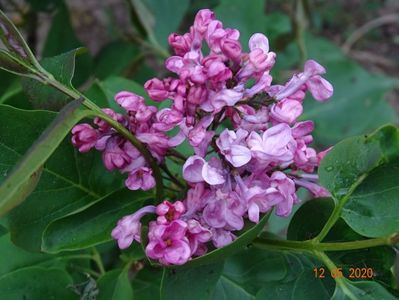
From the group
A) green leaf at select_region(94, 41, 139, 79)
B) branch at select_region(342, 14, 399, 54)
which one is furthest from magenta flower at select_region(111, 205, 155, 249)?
branch at select_region(342, 14, 399, 54)

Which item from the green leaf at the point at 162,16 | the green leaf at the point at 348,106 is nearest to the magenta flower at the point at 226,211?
the green leaf at the point at 162,16

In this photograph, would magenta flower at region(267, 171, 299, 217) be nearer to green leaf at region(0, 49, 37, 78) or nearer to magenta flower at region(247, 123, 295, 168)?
magenta flower at region(247, 123, 295, 168)

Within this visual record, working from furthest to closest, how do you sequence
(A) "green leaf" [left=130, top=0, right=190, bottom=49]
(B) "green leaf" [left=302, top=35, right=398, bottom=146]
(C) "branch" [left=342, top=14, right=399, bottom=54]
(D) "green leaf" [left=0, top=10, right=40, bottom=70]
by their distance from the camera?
1. (C) "branch" [left=342, top=14, right=399, bottom=54]
2. (B) "green leaf" [left=302, top=35, right=398, bottom=146]
3. (A) "green leaf" [left=130, top=0, right=190, bottom=49]
4. (D) "green leaf" [left=0, top=10, right=40, bottom=70]

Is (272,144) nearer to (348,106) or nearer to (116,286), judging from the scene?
(116,286)

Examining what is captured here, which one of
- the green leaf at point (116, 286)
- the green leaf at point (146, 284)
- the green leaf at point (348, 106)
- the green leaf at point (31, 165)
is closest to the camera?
the green leaf at point (31, 165)

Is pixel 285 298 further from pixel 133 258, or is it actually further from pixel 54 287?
pixel 54 287

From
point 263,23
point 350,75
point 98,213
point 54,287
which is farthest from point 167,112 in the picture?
point 350,75
